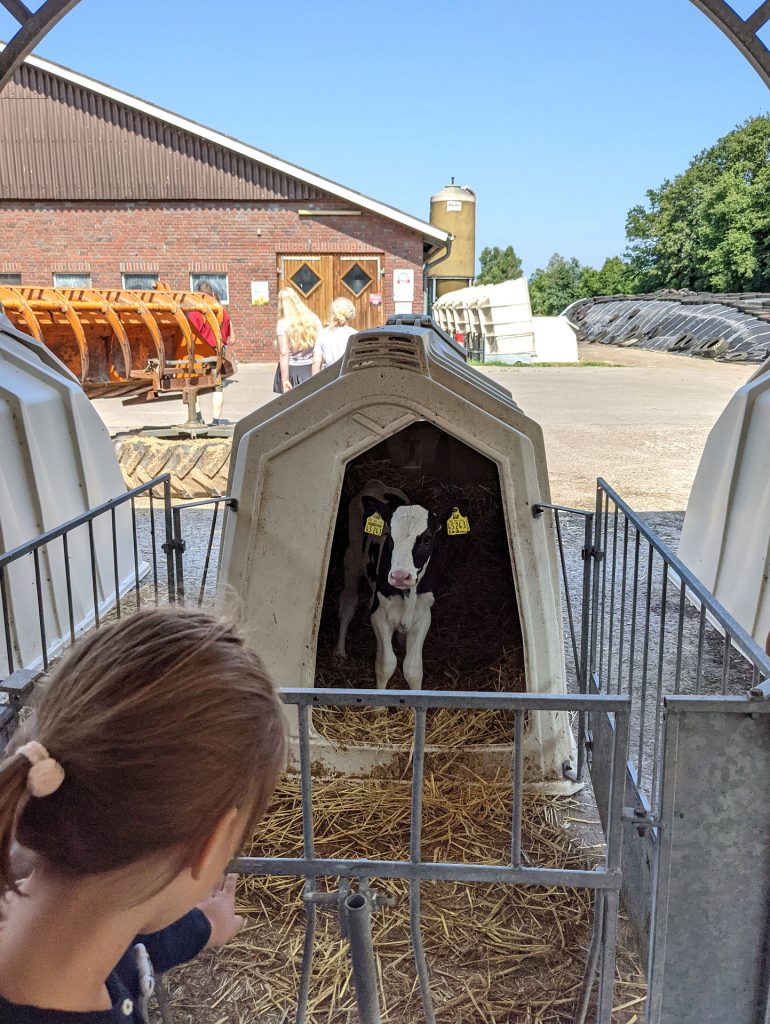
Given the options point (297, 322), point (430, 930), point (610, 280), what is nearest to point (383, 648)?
point (430, 930)

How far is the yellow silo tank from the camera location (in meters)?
34.4

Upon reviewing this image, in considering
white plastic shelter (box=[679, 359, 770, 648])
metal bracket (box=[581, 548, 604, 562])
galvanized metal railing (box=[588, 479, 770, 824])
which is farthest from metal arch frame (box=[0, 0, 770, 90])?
metal bracket (box=[581, 548, 604, 562])

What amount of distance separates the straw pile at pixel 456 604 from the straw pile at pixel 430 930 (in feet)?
2.72

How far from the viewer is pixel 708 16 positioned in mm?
4539

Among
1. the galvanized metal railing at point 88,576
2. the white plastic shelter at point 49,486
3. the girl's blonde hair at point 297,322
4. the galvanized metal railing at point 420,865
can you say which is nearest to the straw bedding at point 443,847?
the galvanized metal railing at point 420,865

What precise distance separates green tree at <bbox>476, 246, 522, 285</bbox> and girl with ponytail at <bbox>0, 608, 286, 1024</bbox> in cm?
8021

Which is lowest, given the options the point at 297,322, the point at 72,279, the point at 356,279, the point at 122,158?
the point at 297,322

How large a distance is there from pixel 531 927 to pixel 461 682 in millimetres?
1539

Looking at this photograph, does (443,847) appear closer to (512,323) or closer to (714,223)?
(512,323)

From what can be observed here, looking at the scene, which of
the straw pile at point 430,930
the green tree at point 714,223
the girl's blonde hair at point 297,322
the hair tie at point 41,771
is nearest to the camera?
the hair tie at point 41,771

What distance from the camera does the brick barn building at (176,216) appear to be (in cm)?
2133

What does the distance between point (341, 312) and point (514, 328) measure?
17.3 metres

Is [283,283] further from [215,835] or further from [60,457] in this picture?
[215,835]

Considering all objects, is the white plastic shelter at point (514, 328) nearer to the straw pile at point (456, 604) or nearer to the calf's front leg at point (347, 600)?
the straw pile at point (456, 604)
